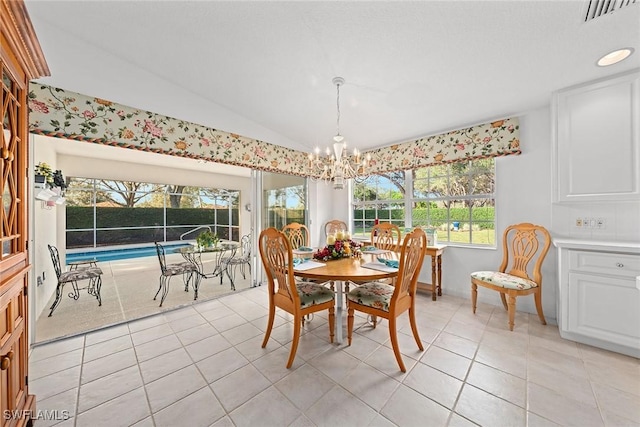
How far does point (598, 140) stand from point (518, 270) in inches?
55.9

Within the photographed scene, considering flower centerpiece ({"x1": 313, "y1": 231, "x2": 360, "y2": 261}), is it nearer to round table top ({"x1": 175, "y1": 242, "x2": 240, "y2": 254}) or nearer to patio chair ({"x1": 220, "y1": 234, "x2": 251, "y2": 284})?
patio chair ({"x1": 220, "y1": 234, "x2": 251, "y2": 284})

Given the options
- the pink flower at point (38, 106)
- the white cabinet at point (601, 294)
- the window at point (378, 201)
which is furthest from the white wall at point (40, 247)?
the white cabinet at point (601, 294)

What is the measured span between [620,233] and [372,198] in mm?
2883

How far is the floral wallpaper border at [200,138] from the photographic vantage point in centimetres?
214

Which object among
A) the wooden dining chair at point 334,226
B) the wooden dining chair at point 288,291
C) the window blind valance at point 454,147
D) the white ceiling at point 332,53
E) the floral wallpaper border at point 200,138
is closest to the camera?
the white ceiling at point 332,53

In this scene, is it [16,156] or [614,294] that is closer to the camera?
[16,156]

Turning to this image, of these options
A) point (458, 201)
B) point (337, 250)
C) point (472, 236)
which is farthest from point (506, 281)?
point (337, 250)

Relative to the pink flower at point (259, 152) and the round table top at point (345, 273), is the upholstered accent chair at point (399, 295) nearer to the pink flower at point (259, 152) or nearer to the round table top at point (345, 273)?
the round table top at point (345, 273)

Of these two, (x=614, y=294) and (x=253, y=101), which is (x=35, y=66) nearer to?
(x=253, y=101)

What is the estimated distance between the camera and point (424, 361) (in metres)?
1.89

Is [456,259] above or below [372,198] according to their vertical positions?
below

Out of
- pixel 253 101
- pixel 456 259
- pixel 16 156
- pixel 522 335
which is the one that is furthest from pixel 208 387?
pixel 456 259

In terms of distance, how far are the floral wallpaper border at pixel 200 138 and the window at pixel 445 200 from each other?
0.30 meters

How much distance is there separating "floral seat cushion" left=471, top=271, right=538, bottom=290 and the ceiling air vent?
84.8 inches
